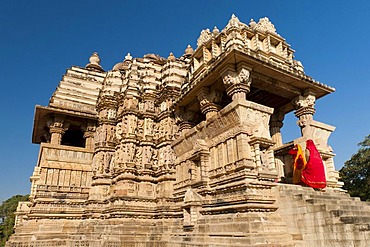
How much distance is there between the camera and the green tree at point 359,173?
2973 cm

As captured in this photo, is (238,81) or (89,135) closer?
(238,81)

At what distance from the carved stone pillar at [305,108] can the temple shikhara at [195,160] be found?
51mm

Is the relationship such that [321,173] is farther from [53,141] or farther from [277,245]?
[53,141]

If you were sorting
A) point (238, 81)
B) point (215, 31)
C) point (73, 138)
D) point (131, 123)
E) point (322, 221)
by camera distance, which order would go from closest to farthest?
point (322, 221) → point (238, 81) → point (215, 31) → point (131, 123) → point (73, 138)

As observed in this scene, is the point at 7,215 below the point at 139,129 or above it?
below

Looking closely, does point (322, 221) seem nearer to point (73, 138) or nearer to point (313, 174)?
point (313, 174)

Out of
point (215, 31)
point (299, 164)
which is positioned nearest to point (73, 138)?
point (215, 31)

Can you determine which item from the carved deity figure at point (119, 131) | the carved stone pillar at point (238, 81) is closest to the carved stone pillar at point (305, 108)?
the carved stone pillar at point (238, 81)

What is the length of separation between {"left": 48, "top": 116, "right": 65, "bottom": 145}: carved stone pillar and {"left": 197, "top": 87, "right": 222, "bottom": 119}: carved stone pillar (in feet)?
33.3

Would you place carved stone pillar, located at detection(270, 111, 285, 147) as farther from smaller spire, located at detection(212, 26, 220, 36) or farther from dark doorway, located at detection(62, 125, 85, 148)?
dark doorway, located at detection(62, 125, 85, 148)

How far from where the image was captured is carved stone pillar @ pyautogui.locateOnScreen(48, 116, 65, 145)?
1786 centimetres

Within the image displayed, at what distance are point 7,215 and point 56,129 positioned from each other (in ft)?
130

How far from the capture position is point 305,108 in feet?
45.3

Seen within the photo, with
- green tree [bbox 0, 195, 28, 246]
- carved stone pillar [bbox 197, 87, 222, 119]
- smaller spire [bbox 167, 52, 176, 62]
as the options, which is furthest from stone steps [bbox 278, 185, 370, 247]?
green tree [bbox 0, 195, 28, 246]
